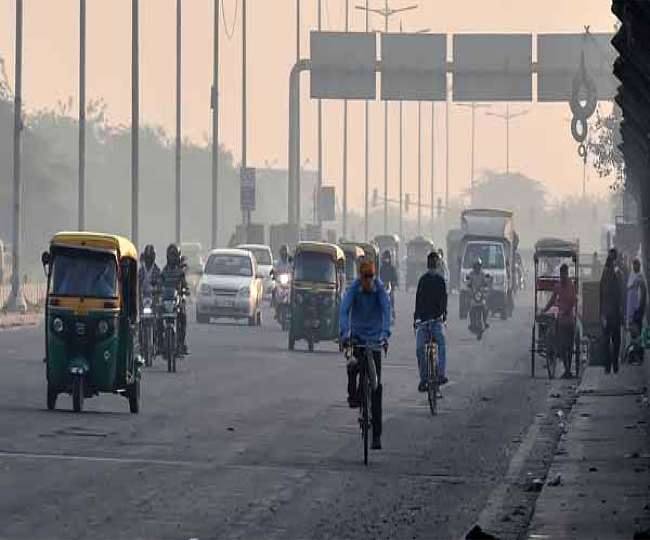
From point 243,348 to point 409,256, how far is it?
68.9 meters

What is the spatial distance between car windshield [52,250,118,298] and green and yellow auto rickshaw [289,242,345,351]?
1931cm

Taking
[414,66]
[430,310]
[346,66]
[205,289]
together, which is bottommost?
[430,310]

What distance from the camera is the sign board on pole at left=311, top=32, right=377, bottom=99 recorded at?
276 feet

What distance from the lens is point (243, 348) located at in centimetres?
4591

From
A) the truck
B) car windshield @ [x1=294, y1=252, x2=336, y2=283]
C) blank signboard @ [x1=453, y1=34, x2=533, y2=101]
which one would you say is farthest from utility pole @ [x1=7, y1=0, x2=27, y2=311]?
blank signboard @ [x1=453, y1=34, x2=533, y2=101]

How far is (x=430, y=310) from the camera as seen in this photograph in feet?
91.1

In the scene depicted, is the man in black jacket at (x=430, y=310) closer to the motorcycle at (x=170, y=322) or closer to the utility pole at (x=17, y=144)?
the motorcycle at (x=170, y=322)

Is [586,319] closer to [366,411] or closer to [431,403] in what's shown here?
[431,403]

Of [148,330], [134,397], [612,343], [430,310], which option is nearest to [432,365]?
[430,310]

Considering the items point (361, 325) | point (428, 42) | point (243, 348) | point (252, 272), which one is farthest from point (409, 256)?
point (361, 325)

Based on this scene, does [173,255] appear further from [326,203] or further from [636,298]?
[326,203]

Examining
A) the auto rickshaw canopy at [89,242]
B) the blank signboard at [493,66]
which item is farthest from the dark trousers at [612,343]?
the blank signboard at [493,66]

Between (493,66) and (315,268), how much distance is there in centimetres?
4021

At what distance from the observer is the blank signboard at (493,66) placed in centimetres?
8575
